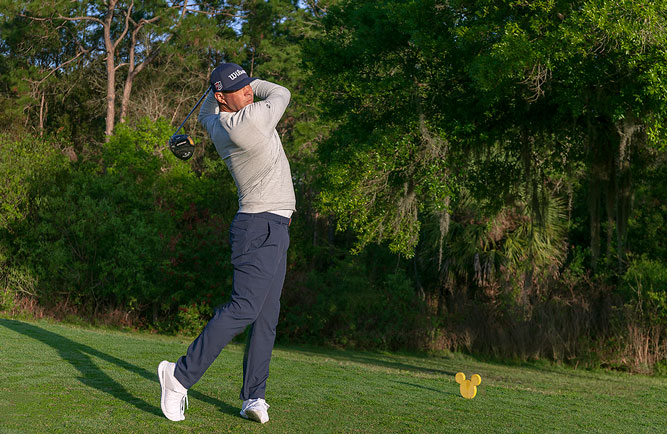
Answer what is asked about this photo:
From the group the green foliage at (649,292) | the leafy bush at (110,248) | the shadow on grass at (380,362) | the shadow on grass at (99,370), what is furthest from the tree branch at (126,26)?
the shadow on grass at (99,370)

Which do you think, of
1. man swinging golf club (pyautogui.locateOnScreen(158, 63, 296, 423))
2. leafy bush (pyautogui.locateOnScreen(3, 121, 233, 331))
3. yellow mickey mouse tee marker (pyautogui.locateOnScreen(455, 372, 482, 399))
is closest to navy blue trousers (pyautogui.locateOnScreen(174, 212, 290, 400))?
man swinging golf club (pyautogui.locateOnScreen(158, 63, 296, 423))

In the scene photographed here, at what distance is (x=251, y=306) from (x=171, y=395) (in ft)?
2.21

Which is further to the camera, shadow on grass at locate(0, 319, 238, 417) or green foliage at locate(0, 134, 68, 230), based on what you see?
green foliage at locate(0, 134, 68, 230)

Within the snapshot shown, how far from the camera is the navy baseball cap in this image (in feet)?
14.3

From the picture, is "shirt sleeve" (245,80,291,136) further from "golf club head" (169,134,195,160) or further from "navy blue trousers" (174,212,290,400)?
"golf club head" (169,134,195,160)

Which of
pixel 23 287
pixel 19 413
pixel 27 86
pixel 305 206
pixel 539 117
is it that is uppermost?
pixel 27 86

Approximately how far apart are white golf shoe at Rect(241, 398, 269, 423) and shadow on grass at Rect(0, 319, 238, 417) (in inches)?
6.6

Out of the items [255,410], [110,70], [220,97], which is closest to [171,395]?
[255,410]

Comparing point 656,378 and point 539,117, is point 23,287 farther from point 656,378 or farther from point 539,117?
point 656,378

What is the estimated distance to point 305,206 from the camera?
26.0m

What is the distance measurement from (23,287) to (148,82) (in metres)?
14.6

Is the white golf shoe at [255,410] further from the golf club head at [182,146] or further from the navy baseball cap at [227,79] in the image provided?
the navy baseball cap at [227,79]

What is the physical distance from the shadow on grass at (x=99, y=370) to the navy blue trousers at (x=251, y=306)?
1.03 feet

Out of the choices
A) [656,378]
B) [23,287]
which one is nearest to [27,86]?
[23,287]
